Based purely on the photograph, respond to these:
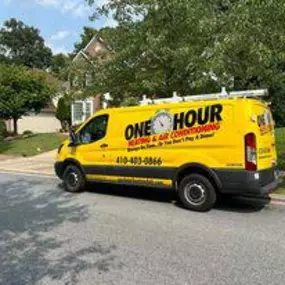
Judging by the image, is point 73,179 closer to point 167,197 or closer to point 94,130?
point 94,130

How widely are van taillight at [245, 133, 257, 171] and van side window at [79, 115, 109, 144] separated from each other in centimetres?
347

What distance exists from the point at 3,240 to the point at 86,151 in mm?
4342

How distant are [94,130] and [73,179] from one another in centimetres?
135

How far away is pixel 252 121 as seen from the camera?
866 centimetres

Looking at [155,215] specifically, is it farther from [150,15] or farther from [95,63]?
[95,63]

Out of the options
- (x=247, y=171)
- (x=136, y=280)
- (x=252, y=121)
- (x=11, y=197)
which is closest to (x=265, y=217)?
(x=247, y=171)

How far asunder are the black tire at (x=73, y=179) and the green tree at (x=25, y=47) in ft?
255

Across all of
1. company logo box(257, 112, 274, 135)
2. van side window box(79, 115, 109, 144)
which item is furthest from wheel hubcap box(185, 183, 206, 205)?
van side window box(79, 115, 109, 144)

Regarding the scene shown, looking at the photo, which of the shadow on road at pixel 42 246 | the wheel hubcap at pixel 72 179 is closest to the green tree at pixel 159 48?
the wheel hubcap at pixel 72 179

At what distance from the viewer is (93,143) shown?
1098 cm

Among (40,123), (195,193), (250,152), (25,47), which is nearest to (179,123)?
(195,193)

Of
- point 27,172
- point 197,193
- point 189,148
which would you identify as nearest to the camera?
point 197,193

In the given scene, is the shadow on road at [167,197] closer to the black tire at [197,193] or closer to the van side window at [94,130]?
the black tire at [197,193]

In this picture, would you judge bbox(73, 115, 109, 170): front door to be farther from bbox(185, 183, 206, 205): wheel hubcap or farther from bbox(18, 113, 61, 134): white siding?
bbox(18, 113, 61, 134): white siding
